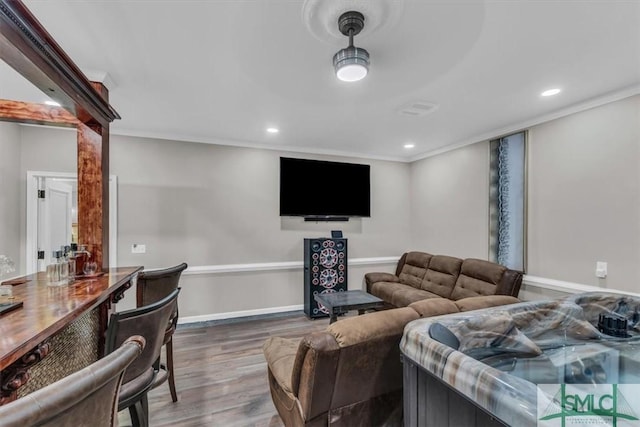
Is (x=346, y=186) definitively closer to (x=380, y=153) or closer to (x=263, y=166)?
(x=380, y=153)

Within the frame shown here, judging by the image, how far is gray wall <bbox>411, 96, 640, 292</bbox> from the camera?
253cm

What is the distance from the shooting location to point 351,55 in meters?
1.76

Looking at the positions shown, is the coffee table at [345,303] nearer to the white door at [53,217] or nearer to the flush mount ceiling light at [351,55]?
the flush mount ceiling light at [351,55]

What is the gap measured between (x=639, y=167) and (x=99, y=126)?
14.5ft

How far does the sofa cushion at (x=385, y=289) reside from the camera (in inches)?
158

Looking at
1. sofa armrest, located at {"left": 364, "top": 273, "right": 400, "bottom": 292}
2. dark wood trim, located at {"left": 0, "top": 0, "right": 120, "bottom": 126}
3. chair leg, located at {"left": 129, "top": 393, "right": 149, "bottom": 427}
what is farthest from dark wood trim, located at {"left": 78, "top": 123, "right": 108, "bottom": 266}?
sofa armrest, located at {"left": 364, "top": 273, "right": 400, "bottom": 292}

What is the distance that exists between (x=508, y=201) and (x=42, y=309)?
4269 millimetres

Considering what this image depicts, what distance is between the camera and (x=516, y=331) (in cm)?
177

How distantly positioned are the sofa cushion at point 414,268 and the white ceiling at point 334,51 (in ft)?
6.78

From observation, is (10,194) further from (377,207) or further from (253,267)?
(377,207)

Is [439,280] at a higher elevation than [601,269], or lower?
lower

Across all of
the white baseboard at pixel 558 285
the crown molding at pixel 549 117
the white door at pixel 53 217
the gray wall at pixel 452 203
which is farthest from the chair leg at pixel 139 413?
the crown molding at pixel 549 117

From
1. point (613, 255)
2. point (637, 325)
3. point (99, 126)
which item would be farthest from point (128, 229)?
point (613, 255)

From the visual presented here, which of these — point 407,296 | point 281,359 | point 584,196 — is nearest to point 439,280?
point 407,296
